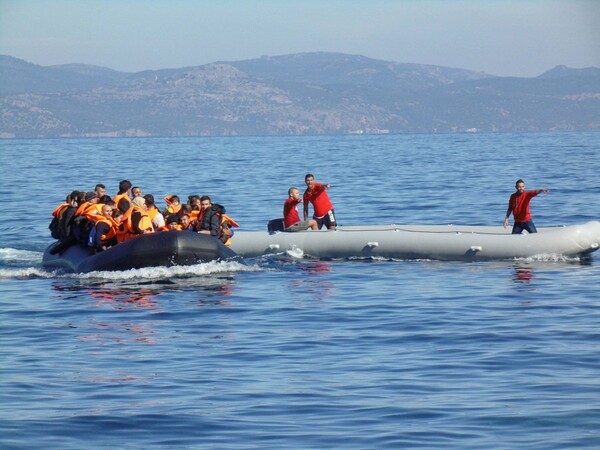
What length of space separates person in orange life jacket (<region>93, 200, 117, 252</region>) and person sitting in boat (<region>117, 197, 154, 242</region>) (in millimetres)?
128

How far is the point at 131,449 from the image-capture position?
29.8 feet

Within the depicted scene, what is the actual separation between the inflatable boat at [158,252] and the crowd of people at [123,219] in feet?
1.02

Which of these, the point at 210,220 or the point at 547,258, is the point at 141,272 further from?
the point at 547,258

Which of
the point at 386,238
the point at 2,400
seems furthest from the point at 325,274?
the point at 2,400

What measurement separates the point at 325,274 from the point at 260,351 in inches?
287

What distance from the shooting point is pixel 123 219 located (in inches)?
757

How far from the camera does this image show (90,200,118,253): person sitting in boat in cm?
1912

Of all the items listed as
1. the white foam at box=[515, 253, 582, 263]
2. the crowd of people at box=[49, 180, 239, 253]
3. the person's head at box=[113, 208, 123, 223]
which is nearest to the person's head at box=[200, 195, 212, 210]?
the crowd of people at box=[49, 180, 239, 253]

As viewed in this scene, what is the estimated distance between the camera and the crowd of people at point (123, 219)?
19172mm

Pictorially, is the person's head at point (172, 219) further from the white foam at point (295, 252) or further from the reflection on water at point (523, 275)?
the reflection on water at point (523, 275)

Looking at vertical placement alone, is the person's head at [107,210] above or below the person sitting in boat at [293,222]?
above

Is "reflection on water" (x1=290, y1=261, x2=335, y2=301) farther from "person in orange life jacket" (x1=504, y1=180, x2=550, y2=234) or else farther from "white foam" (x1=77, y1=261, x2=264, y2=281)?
"person in orange life jacket" (x1=504, y1=180, x2=550, y2=234)

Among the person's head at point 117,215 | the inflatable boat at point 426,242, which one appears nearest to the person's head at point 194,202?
the person's head at point 117,215

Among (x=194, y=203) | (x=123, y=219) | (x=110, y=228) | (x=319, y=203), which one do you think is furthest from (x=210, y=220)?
(x=319, y=203)
